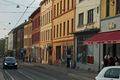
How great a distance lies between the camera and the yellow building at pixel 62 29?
40031 mm

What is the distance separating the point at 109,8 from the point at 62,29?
695 inches

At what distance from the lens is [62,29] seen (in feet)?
149

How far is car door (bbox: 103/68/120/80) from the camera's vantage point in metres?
11.1

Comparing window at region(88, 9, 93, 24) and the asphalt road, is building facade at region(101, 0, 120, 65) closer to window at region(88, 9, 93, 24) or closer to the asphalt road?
window at region(88, 9, 93, 24)

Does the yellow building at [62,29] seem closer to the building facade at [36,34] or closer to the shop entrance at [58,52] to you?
the shop entrance at [58,52]

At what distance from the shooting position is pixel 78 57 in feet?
121

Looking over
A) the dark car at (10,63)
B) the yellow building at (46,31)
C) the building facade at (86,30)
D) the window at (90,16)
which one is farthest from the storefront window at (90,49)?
the yellow building at (46,31)

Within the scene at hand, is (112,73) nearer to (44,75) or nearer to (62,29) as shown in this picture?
(44,75)

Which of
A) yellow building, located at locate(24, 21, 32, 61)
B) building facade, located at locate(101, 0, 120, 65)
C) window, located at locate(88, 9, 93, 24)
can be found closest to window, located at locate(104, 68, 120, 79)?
building facade, located at locate(101, 0, 120, 65)

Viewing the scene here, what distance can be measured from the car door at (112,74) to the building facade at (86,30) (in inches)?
733

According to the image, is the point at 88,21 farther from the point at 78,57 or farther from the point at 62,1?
the point at 62,1

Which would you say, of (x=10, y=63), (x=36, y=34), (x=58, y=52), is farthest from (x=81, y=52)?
(x=36, y=34)

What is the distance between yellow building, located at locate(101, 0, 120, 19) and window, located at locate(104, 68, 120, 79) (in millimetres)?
15890

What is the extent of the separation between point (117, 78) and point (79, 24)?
26120 millimetres
